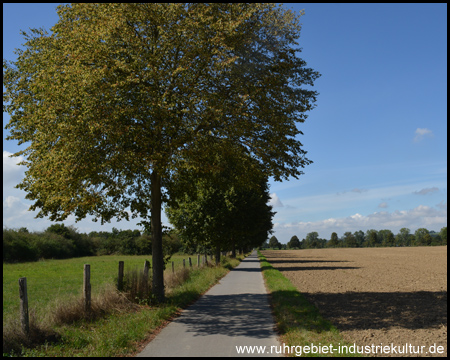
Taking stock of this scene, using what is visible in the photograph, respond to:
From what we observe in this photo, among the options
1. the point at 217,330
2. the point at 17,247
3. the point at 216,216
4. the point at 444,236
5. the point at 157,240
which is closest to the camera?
the point at 217,330

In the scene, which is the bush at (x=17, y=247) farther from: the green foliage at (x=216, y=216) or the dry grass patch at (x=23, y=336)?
the dry grass patch at (x=23, y=336)

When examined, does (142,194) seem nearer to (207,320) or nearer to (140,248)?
(207,320)

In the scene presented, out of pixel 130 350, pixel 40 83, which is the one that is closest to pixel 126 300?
pixel 130 350

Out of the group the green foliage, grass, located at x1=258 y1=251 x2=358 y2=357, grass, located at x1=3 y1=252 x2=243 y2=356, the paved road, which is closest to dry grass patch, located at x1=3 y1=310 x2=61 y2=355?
grass, located at x1=3 y1=252 x2=243 y2=356

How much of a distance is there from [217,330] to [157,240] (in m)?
5.40

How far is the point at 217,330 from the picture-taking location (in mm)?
9469

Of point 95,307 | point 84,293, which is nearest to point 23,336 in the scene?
point 84,293

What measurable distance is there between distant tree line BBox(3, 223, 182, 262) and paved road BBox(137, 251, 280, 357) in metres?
37.2

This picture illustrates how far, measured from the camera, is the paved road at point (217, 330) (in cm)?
769

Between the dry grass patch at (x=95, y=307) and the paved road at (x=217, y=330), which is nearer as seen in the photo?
the paved road at (x=217, y=330)

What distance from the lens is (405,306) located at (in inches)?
544

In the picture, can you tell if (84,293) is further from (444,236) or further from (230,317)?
(444,236)

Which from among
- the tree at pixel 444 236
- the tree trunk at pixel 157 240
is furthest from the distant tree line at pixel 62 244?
the tree at pixel 444 236

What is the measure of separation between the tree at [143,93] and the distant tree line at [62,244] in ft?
125
